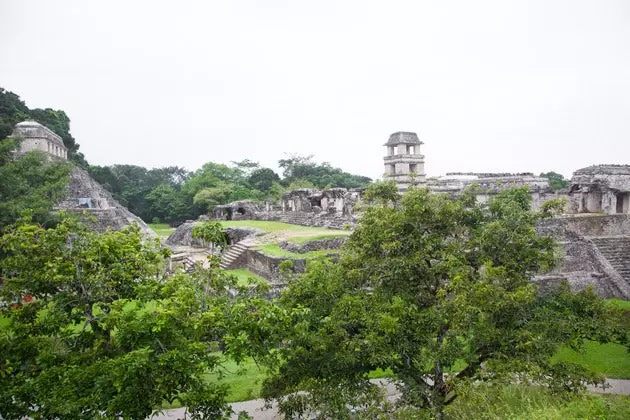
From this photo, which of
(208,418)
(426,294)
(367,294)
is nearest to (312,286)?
(367,294)

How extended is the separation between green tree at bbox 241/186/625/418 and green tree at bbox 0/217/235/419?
868 mm

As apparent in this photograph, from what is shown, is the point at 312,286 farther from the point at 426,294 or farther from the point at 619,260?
the point at 619,260

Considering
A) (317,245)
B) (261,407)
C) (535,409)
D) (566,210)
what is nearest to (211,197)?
(317,245)

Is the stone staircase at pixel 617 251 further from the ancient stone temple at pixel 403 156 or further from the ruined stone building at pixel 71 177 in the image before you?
the ruined stone building at pixel 71 177

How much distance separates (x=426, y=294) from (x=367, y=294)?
1.18 m

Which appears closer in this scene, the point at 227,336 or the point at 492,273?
the point at 227,336

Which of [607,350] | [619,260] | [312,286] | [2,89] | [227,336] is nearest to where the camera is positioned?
[227,336]

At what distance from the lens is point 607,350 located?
11.8m

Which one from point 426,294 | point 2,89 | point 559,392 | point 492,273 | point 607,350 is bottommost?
point 607,350

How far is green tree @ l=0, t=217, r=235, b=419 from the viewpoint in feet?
17.3

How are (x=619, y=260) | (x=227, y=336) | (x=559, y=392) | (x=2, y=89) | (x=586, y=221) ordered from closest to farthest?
1. (x=227, y=336)
2. (x=559, y=392)
3. (x=619, y=260)
4. (x=586, y=221)
5. (x=2, y=89)

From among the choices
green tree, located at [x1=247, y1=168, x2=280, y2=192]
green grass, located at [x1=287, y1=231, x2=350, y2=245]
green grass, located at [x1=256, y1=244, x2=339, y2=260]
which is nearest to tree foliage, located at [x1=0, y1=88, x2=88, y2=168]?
green tree, located at [x1=247, y1=168, x2=280, y2=192]

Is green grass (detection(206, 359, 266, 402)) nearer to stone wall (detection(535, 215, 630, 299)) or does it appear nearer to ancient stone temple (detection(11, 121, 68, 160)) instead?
stone wall (detection(535, 215, 630, 299))

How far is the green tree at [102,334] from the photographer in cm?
526
